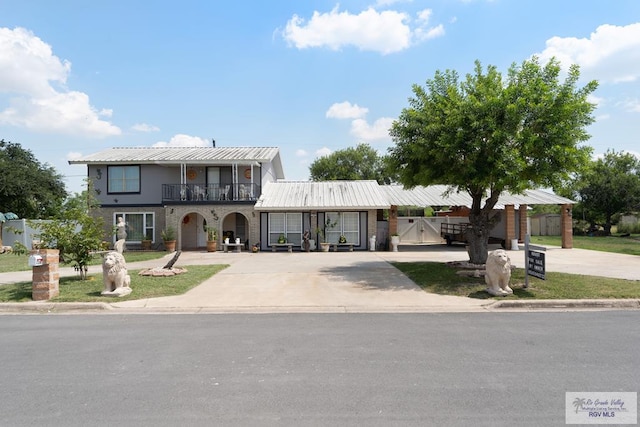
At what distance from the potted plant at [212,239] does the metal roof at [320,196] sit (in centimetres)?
291

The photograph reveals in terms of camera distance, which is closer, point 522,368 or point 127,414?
point 127,414

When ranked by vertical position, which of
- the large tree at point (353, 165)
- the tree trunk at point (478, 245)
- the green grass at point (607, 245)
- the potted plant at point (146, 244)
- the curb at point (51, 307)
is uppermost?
the large tree at point (353, 165)

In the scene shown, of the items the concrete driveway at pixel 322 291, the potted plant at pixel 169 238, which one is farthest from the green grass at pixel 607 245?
the potted plant at pixel 169 238

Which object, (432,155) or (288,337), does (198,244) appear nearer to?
(432,155)

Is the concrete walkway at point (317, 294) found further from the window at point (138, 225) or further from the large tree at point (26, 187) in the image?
the large tree at point (26, 187)

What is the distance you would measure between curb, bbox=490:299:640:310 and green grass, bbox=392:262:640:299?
336mm

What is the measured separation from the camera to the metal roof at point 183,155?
23.2 metres

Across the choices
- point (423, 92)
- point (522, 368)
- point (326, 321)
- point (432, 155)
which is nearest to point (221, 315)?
point (326, 321)

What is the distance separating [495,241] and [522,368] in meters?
21.9

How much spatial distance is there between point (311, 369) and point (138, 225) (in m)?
22.7

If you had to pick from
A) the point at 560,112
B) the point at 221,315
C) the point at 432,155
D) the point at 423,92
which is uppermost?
the point at 423,92

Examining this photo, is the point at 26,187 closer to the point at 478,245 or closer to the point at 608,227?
the point at 478,245

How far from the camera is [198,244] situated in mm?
25500

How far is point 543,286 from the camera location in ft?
32.4
